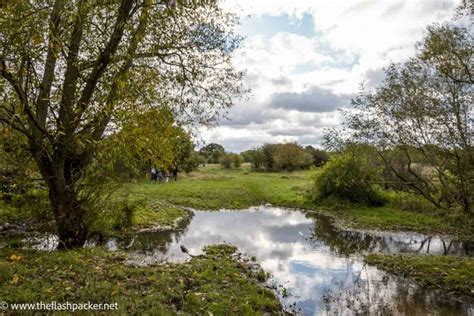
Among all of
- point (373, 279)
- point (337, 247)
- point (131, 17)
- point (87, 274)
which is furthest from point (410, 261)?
point (131, 17)

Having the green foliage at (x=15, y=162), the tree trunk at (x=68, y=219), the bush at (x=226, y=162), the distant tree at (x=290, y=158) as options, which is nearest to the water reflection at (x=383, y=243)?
the tree trunk at (x=68, y=219)

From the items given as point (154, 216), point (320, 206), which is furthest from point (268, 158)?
point (154, 216)

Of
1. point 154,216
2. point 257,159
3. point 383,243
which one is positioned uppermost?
point 257,159

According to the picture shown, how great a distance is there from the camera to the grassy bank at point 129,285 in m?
6.72

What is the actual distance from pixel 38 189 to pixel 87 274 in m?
5.52

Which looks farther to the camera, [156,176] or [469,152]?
[156,176]

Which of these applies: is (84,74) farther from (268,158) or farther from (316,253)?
(268,158)

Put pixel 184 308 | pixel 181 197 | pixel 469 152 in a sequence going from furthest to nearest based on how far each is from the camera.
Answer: pixel 181 197 → pixel 469 152 → pixel 184 308

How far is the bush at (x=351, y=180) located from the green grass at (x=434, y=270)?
1297 cm

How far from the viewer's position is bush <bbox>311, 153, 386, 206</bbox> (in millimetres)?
26948

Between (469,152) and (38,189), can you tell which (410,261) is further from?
(38,189)

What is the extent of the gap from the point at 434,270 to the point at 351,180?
1590cm

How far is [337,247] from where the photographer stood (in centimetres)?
1645

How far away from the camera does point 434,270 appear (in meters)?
11.9
